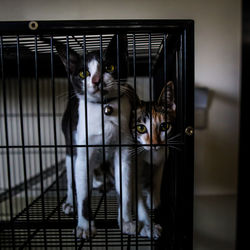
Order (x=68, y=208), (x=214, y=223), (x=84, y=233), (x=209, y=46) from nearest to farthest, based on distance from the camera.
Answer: (x=84, y=233)
(x=68, y=208)
(x=214, y=223)
(x=209, y=46)

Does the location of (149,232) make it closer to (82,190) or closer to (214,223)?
(82,190)

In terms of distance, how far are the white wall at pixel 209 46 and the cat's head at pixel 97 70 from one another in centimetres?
81

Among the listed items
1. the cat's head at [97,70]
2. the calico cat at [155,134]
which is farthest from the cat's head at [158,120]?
the cat's head at [97,70]

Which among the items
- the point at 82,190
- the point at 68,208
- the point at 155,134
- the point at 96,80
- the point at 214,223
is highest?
the point at 96,80

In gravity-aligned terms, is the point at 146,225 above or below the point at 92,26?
below

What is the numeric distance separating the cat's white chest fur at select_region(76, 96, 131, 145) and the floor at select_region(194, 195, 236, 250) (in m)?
0.59

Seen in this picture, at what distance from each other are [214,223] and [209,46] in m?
0.93

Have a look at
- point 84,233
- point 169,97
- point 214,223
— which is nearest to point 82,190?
point 84,233

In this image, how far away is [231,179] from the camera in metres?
1.42

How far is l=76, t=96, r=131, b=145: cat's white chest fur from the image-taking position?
A: 0.56m

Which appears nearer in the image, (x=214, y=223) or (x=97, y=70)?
(x=97, y=70)

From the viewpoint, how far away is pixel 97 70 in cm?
52

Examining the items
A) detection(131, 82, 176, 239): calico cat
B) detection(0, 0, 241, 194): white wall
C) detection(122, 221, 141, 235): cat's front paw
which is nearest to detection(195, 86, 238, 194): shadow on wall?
detection(0, 0, 241, 194): white wall

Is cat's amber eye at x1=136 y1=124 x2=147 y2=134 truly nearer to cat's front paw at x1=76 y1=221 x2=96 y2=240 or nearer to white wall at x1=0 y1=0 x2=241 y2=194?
cat's front paw at x1=76 y1=221 x2=96 y2=240
